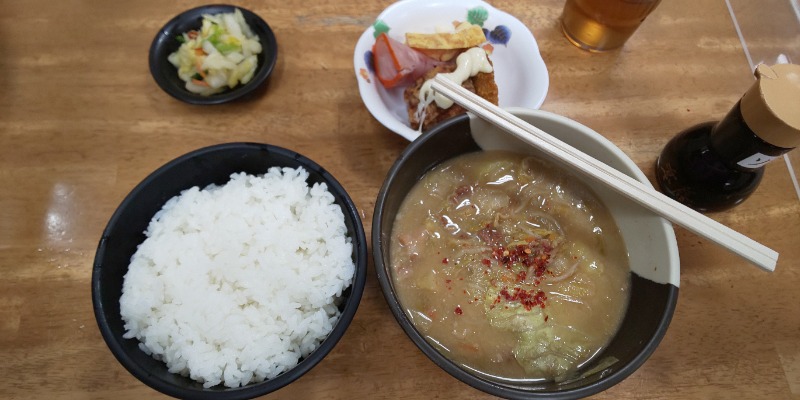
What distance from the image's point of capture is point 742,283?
173cm

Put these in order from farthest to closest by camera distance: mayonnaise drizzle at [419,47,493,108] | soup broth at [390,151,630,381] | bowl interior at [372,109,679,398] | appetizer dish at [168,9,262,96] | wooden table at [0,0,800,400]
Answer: appetizer dish at [168,9,262,96]
mayonnaise drizzle at [419,47,493,108]
wooden table at [0,0,800,400]
soup broth at [390,151,630,381]
bowl interior at [372,109,679,398]

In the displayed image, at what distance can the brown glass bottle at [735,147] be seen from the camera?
50.5 inches

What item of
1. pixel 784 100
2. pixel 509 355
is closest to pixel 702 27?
pixel 784 100

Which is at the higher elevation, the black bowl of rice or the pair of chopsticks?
the pair of chopsticks

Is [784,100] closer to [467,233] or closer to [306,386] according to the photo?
[467,233]

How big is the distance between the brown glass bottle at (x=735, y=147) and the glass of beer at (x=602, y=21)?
1.82 ft

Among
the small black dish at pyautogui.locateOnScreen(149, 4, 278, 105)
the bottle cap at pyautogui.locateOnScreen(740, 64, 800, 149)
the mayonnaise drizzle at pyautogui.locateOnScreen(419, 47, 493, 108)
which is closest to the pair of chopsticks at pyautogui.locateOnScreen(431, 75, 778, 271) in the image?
the bottle cap at pyautogui.locateOnScreen(740, 64, 800, 149)

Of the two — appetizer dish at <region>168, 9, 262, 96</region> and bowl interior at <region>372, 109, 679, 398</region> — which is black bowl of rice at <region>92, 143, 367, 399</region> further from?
appetizer dish at <region>168, 9, 262, 96</region>

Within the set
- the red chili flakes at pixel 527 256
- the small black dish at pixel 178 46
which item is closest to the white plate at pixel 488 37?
the small black dish at pixel 178 46

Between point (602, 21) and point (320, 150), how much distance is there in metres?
1.30

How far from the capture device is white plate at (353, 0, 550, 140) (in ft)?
6.45

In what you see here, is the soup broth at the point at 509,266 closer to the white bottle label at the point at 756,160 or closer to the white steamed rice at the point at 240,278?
the white steamed rice at the point at 240,278

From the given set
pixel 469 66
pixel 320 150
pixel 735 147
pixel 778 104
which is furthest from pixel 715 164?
pixel 320 150

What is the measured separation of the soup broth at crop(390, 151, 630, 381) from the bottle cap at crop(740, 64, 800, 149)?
474 millimetres
